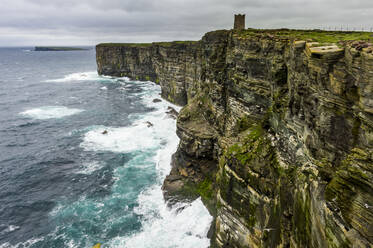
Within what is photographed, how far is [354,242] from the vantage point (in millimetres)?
9898

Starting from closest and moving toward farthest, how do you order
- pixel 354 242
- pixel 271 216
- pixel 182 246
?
pixel 354 242, pixel 271 216, pixel 182 246

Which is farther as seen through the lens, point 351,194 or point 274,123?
point 274,123

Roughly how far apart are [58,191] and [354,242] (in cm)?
3894

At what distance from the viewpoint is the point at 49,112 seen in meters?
75.3

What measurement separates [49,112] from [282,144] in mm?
74497

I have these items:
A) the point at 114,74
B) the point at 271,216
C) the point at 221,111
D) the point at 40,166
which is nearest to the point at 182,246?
the point at 271,216

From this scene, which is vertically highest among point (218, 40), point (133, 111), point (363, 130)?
point (218, 40)

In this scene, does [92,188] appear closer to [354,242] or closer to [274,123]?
[274,123]

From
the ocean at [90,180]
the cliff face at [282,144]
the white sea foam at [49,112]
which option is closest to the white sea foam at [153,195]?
the ocean at [90,180]

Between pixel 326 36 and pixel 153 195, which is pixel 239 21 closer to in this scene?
pixel 326 36

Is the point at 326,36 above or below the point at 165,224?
above

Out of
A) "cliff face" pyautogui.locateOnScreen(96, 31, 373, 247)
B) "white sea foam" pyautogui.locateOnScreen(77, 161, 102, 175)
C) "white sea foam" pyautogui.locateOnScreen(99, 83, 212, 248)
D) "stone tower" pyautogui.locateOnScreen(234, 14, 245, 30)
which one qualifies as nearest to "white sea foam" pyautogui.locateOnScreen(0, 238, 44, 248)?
"white sea foam" pyautogui.locateOnScreen(99, 83, 212, 248)

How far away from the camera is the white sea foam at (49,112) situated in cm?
7134

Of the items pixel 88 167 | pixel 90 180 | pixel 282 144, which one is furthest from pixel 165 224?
pixel 88 167
